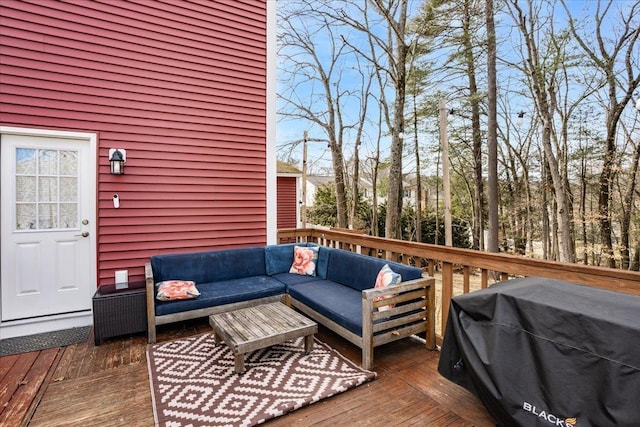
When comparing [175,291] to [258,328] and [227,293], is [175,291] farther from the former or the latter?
[258,328]

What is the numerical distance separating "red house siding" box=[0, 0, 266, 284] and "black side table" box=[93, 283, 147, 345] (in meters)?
0.74

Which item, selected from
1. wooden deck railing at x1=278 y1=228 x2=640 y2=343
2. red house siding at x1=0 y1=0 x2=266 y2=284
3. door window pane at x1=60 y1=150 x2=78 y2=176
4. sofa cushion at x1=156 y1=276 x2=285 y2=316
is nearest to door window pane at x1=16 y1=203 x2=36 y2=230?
door window pane at x1=60 y1=150 x2=78 y2=176

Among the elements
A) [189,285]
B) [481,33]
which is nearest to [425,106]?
[481,33]

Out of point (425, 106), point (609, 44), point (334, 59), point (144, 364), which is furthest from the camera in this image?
point (334, 59)

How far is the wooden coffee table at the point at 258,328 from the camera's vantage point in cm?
248

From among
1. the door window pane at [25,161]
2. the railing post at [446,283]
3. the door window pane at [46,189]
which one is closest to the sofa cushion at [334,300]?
the railing post at [446,283]

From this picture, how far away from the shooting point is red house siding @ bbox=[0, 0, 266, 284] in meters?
3.42

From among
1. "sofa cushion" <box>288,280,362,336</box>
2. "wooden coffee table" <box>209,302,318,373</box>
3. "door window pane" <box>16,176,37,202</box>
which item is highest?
"door window pane" <box>16,176,37,202</box>

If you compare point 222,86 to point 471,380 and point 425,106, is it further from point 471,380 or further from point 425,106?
point 425,106

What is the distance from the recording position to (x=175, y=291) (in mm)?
3312

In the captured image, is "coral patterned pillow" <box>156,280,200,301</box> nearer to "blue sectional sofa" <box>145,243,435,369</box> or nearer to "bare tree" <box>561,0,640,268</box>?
"blue sectional sofa" <box>145,243,435,369</box>

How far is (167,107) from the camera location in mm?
4078

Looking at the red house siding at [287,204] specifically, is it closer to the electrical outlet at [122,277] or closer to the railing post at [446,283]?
the electrical outlet at [122,277]

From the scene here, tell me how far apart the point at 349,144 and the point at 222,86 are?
931 centimetres
